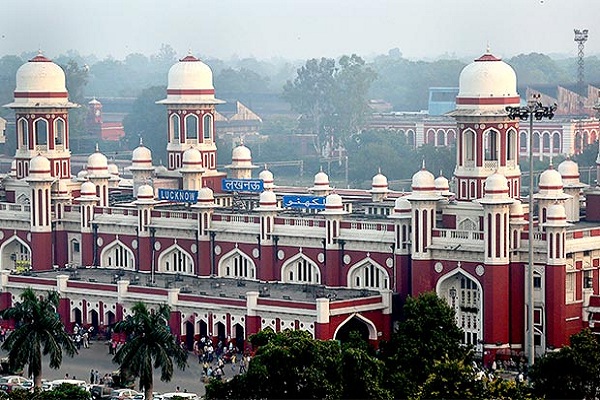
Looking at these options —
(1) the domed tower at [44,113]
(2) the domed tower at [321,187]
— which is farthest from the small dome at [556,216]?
(1) the domed tower at [44,113]

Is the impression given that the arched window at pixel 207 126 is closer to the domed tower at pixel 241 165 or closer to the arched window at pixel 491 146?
the domed tower at pixel 241 165

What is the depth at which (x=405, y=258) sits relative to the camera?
42.8 m

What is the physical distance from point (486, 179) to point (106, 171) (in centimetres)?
1242

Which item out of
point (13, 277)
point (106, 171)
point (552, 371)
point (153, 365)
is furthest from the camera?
point (106, 171)

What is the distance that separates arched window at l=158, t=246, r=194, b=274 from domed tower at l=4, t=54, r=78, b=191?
4.09 meters

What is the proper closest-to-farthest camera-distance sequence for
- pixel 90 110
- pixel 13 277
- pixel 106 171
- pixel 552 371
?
pixel 552 371
pixel 13 277
pixel 106 171
pixel 90 110

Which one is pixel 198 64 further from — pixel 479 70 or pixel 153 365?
pixel 153 365

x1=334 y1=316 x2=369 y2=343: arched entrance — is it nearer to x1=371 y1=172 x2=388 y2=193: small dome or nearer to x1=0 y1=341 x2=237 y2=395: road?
x1=0 y1=341 x2=237 y2=395: road

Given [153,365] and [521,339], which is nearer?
[153,365]

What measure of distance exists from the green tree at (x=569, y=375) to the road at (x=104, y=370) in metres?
7.26

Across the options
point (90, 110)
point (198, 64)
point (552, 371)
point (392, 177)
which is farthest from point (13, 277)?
point (90, 110)

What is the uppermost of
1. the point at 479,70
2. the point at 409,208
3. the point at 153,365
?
the point at 479,70

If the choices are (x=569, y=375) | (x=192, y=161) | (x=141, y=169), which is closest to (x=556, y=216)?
(x=569, y=375)

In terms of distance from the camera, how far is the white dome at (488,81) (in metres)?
42.9
